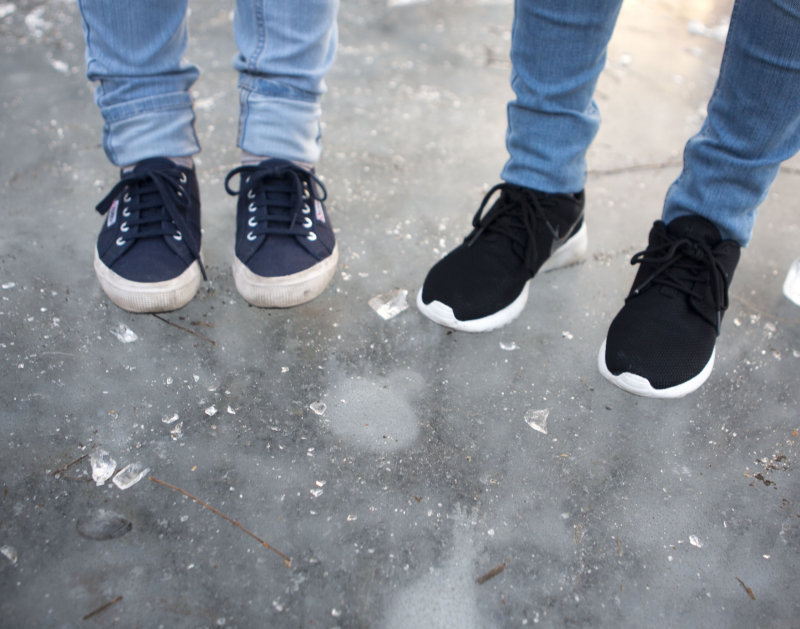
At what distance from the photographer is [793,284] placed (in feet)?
3.83

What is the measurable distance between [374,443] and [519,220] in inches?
18.8

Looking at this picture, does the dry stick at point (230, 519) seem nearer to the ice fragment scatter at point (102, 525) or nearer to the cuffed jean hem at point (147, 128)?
the ice fragment scatter at point (102, 525)

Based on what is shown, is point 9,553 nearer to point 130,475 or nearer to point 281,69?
point 130,475

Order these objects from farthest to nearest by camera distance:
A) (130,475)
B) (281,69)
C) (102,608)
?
(281,69)
(130,475)
(102,608)

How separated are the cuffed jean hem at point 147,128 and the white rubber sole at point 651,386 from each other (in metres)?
0.86

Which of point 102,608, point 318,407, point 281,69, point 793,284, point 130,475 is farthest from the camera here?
point 793,284

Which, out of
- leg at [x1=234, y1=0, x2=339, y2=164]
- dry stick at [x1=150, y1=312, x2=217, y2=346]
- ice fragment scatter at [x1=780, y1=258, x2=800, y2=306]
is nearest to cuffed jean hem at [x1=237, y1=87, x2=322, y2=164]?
leg at [x1=234, y1=0, x2=339, y2=164]

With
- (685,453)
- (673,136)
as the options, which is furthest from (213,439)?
(673,136)

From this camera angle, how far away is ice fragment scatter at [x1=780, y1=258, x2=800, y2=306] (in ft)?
3.79

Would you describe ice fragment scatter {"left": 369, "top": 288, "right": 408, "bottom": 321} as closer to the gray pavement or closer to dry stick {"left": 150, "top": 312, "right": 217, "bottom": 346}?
the gray pavement

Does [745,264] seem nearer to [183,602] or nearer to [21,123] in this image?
[183,602]

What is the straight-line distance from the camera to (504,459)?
85 centimetres

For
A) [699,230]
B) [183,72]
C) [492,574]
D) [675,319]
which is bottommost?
[492,574]

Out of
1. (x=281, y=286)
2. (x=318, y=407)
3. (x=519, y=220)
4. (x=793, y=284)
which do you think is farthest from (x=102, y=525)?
(x=793, y=284)
